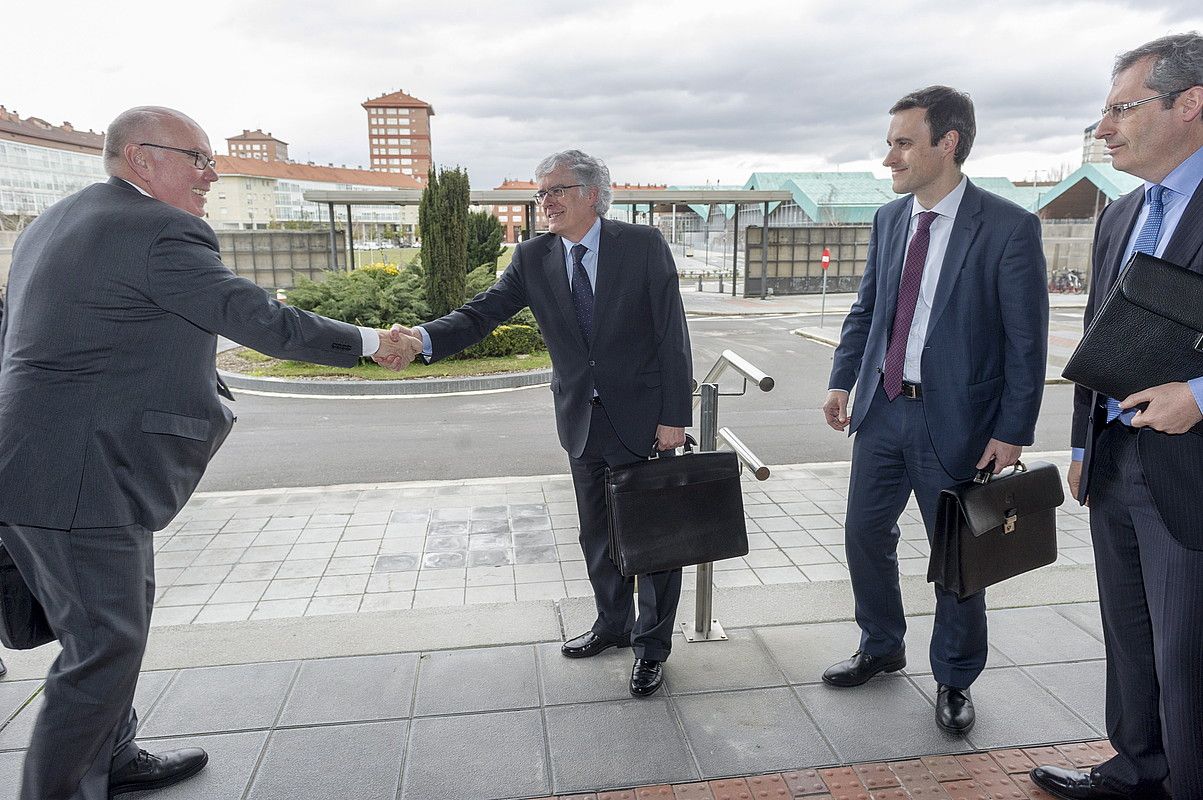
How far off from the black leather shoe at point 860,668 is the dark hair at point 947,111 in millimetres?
1778

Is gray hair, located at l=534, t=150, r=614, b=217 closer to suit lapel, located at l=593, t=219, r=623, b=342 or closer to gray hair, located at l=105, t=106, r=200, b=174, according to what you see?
suit lapel, located at l=593, t=219, r=623, b=342

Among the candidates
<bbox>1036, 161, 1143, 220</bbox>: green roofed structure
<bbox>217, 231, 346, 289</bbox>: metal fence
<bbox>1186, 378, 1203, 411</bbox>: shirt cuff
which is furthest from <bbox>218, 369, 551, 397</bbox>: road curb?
<bbox>1036, 161, 1143, 220</bbox>: green roofed structure

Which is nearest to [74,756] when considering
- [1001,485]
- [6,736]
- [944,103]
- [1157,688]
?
[6,736]

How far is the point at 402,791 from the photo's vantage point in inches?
91.0

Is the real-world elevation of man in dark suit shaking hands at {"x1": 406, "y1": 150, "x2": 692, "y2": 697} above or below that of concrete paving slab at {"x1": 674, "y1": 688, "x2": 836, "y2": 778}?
above

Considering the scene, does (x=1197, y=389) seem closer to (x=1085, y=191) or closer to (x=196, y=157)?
(x=196, y=157)

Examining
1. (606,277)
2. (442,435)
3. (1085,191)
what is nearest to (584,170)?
(606,277)

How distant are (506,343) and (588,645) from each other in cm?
1015

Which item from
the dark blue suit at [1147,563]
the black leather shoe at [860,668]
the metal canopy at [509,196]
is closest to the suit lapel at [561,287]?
the black leather shoe at [860,668]

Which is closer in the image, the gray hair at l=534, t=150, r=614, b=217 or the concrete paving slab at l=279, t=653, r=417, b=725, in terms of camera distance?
the concrete paving slab at l=279, t=653, r=417, b=725

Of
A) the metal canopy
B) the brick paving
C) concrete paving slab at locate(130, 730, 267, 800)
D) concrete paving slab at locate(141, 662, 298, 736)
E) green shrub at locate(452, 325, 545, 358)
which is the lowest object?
concrete paving slab at locate(130, 730, 267, 800)

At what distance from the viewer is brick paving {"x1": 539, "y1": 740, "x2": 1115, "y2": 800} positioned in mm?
2270

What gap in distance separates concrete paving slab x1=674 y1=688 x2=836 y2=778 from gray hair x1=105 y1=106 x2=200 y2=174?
8.01 ft

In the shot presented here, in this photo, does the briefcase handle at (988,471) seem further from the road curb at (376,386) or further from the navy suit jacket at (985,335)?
the road curb at (376,386)
